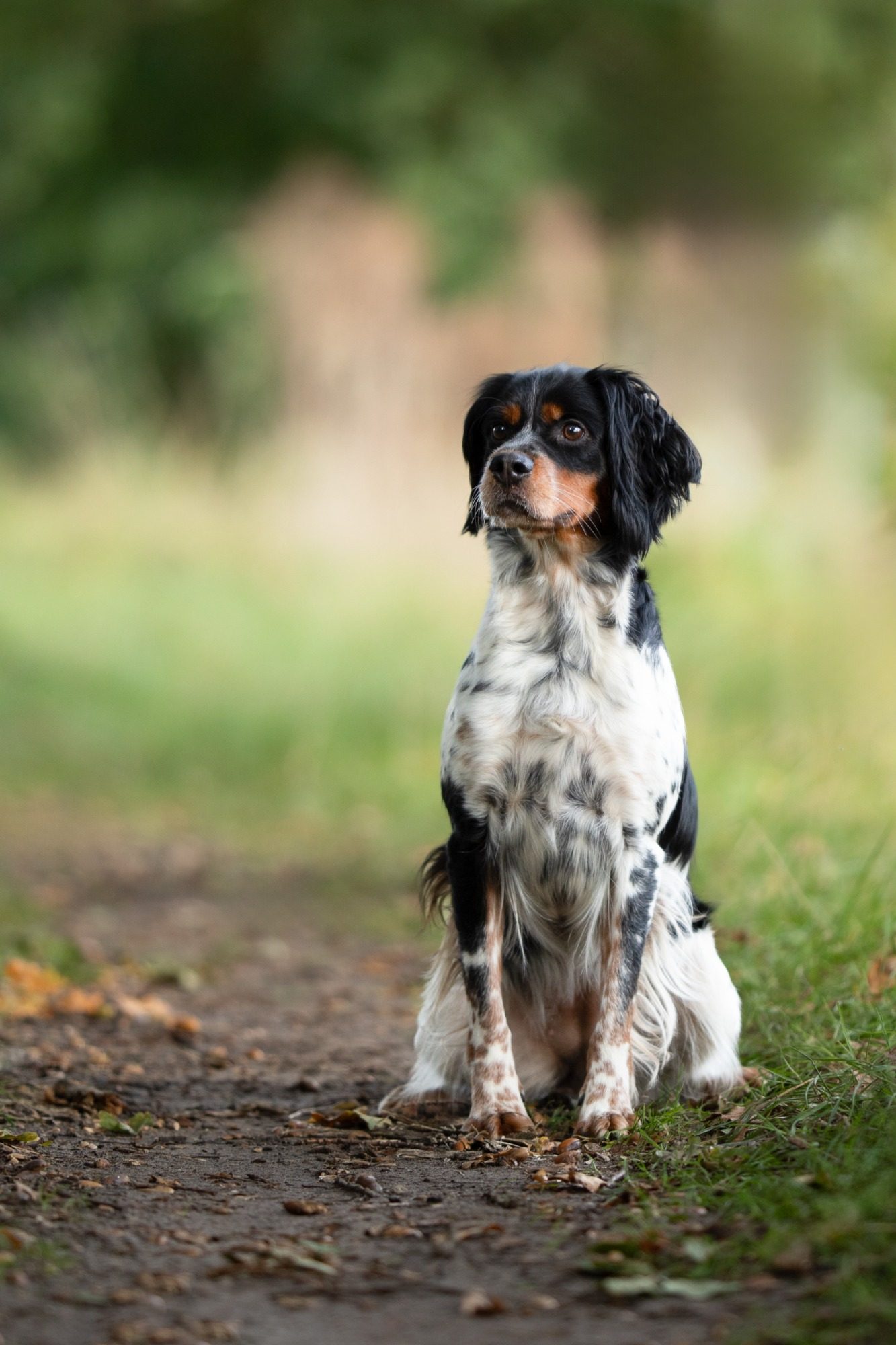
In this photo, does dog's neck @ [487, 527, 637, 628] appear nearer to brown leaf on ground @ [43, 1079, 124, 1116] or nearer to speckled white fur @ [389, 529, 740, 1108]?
speckled white fur @ [389, 529, 740, 1108]

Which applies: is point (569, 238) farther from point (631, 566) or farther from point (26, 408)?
point (631, 566)

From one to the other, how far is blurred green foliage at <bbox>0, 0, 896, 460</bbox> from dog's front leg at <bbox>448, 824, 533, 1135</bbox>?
49.0ft

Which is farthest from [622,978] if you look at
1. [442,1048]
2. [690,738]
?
[690,738]

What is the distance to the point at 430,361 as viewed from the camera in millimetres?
14289

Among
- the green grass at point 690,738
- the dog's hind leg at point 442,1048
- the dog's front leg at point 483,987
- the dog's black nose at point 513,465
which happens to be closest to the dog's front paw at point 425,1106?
the dog's hind leg at point 442,1048

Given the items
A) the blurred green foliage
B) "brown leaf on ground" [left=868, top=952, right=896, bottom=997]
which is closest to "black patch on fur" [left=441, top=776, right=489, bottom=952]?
"brown leaf on ground" [left=868, top=952, right=896, bottom=997]

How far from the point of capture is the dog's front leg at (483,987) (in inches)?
142

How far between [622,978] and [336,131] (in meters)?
18.5

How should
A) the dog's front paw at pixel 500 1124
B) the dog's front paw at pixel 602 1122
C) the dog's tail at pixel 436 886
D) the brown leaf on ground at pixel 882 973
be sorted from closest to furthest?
the dog's front paw at pixel 602 1122, the dog's front paw at pixel 500 1124, the dog's tail at pixel 436 886, the brown leaf on ground at pixel 882 973

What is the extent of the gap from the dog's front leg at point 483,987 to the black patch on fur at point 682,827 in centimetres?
41

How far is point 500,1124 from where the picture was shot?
11.8ft

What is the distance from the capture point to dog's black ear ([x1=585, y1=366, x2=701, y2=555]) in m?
3.74

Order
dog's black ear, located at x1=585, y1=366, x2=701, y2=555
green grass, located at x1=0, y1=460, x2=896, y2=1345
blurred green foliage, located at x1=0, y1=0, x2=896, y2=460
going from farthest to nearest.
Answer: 1. blurred green foliage, located at x1=0, y1=0, x2=896, y2=460
2. dog's black ear, located at x1=585, y1=366, x2=701, y2=555
3. green grass, located at x1=0, y1=460, x2=896, y2=1345

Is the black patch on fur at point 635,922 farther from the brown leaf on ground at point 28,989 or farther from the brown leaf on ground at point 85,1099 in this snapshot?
the brown leaf on ground at point 28,989
